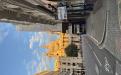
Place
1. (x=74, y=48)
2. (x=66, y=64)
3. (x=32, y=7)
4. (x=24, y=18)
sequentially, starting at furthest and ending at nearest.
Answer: (x=66, y=64)
(x=74, y=48)
(x=24, y=18)
(x=32, y=7)

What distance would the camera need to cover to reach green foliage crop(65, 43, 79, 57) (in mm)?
50766

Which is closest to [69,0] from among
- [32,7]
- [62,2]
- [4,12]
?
[62,2]

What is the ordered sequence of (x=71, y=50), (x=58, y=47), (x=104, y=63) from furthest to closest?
(x=58, y=47), (x=71, y=50), (x=104, y=63)

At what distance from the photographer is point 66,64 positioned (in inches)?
2312

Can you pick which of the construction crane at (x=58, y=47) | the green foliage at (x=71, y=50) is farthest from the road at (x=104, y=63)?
the construction crane at (x=58, y=47)

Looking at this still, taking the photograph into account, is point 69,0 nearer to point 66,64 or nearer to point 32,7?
point 32,7

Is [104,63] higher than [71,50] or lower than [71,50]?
higher

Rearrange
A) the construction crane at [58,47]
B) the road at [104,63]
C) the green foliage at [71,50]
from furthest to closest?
the construction crane at [58,47] → the green foliage at [71,50] → the road at [104,63]

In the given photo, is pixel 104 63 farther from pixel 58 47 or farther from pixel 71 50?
pixel 58 47

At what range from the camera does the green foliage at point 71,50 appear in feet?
167

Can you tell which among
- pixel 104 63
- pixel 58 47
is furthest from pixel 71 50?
pixel 104 63

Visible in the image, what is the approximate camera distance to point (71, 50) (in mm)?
52375

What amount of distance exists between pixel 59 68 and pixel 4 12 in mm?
33045

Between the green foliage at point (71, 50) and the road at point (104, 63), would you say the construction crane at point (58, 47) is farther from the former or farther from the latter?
the road at point (104, 63)
